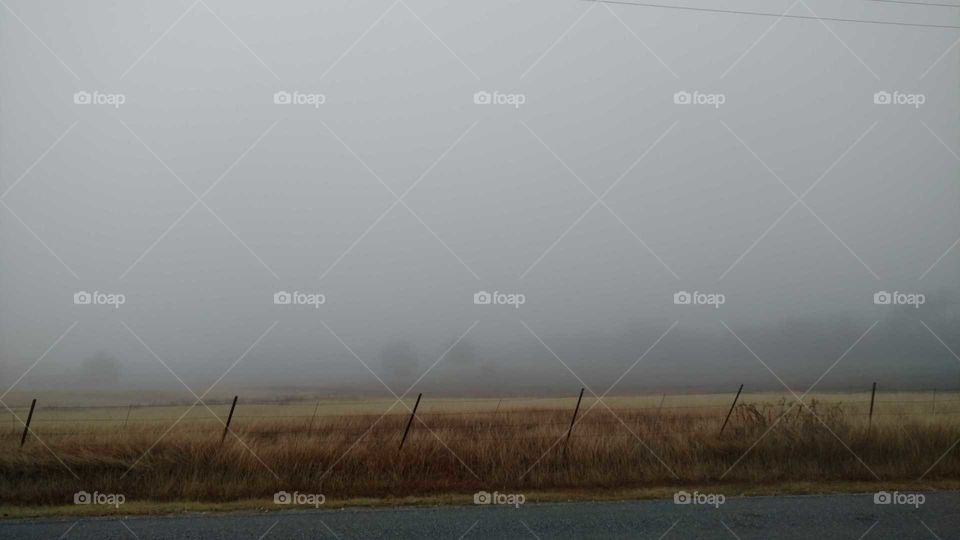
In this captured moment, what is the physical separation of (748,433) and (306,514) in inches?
214

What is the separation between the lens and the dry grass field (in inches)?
309

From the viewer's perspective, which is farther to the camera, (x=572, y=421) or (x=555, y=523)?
(x=572, y=421)

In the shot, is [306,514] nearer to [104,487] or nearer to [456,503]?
[456,503]

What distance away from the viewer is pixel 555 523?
6.66 metres

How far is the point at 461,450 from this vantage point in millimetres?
8453

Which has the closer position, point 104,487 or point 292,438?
point 104,487

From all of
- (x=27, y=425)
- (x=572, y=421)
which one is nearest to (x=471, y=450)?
(x=572, y=421)

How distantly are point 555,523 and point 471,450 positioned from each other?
6.42 feet

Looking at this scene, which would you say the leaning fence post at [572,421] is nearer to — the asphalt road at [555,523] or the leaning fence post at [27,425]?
the asphalt road at [555,523]

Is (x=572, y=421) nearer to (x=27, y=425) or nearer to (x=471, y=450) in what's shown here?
(x=471, y=450)

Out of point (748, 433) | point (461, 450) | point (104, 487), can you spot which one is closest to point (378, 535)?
point (461, 450)

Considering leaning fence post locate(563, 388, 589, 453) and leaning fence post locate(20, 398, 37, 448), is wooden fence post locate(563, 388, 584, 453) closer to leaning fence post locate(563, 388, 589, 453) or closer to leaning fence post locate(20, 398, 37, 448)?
leaning fence post locate(563, 388, 589, 453)

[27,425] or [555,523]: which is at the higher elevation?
[27,425]

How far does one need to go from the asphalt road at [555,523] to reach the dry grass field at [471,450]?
85 centimetres
